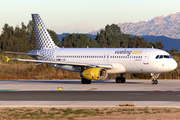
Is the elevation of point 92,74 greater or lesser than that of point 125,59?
lesser

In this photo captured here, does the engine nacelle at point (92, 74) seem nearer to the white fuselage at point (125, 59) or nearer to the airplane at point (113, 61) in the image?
the airplane at point (113, 61)

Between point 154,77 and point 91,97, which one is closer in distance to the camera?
point 91,97

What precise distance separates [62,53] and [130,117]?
32051 mm

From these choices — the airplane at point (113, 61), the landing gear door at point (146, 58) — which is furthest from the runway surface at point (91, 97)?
the landing gear door at point (146, 58)

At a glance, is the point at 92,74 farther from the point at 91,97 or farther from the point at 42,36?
the point at 91,97

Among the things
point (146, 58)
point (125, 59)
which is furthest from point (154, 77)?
point (125, 59)

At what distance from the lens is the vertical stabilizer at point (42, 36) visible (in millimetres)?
48594

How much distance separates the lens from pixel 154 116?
14648 mm

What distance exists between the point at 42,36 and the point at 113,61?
1284 centimetres

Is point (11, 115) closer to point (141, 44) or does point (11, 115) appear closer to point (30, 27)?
point (30, 27)

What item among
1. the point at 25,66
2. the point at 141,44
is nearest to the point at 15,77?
the point at 25,66

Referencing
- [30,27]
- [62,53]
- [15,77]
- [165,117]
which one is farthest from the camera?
[30,27]

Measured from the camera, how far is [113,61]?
1613 inches

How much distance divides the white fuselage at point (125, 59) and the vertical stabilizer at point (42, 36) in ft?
10.2
